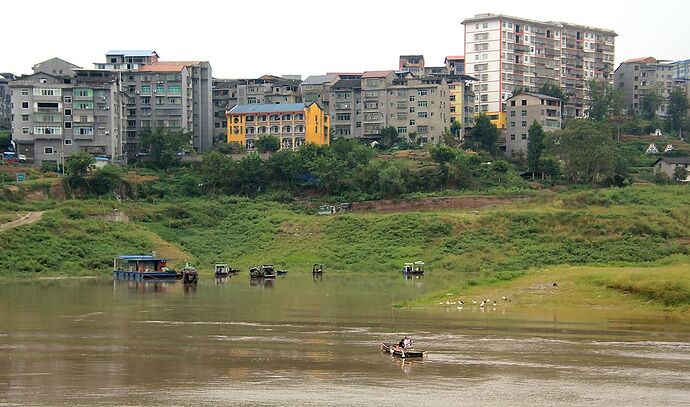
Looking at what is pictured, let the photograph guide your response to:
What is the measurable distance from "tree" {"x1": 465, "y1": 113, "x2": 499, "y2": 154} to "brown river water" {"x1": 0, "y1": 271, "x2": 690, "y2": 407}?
2582 inches

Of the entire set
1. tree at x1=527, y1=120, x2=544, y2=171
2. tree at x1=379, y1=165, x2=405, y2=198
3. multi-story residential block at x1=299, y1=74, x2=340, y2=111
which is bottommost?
tree at x1=379, y1=165, x2=405, y2=198

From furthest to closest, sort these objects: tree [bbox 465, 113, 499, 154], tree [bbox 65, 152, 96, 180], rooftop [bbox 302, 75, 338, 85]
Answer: rooftop [bbox 302, 75, 338, 85]
tree [bbox 465, 113, 499, 154]
tree [bbox 65, 152, 96, 180]

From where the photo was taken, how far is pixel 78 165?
95625 millimetres

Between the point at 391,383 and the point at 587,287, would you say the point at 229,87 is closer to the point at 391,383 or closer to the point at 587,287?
the point at 587,287

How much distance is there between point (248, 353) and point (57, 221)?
49772 millimetres

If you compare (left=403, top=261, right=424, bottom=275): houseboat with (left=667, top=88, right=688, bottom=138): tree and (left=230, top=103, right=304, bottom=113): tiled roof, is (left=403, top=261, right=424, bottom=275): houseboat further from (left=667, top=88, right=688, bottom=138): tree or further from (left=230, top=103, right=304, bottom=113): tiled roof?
(left=667, top=88, right=688, bottom=138): tree

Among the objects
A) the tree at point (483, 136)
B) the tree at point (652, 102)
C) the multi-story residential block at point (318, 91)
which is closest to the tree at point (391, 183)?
the tree at point (483, 136)

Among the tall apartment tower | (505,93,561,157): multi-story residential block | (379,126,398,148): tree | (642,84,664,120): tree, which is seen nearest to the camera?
(379,126,398,148): tree

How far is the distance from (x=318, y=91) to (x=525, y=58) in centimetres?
3322

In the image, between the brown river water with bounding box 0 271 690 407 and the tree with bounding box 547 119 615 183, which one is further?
the tree with bounding box 547 119 615 183

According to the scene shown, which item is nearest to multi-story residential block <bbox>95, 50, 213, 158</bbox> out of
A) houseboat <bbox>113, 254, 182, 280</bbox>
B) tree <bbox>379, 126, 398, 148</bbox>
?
tree <bbox>379, 126, 398, 148</bbox>

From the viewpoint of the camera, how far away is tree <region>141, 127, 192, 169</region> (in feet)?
361

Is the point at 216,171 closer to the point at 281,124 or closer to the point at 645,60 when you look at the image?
the point at 281,124

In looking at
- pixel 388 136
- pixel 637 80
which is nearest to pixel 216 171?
pixel 388 136
